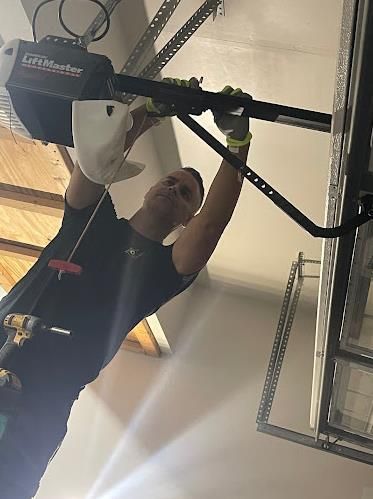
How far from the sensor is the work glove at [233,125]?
1146mm

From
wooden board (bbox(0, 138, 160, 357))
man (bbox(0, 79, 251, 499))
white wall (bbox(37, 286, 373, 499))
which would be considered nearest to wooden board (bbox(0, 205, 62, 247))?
wooden board (bbox(0, 138, 160, 357))

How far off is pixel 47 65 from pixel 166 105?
22cm

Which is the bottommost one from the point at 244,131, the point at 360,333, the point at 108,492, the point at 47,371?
the point at 108,492

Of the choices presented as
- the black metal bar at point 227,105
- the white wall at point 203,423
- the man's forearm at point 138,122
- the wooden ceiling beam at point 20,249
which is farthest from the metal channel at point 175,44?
the white wall at point 203,423

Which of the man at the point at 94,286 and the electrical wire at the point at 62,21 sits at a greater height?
the electrical wire at the point at 62,21

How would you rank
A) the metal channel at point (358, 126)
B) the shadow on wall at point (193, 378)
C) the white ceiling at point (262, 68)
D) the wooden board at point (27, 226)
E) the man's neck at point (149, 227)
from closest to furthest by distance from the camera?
the metal channel at point (358, 126), the man's neck at point (149, 227), the white ceiling at point (262, 68), the wooden board at point (27, 226), the shadow on wall at point (193, 378)

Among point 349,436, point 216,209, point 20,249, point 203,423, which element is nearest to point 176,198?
point 216,209

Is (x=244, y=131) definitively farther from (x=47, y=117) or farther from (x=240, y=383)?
(x=240, y=383)

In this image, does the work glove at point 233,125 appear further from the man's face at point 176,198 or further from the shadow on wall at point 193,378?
the shadow on wall at point 193,378

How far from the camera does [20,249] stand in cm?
279

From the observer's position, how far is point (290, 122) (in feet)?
3.69

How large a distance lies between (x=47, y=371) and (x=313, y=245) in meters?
1.66

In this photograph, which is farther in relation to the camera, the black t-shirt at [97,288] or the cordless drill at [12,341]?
the black t-shirt at [97,288]

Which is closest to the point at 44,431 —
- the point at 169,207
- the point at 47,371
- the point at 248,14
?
the point at 47,371
